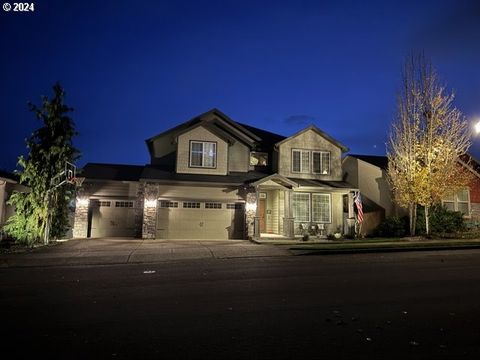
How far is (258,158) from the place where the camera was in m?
25.2

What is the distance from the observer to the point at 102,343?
469 centimetres

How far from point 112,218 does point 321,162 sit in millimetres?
13826

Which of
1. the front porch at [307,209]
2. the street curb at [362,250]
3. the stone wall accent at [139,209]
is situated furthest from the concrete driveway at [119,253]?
the front porch at [307,209]

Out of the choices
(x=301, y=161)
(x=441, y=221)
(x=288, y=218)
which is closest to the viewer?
(x=288, y=218)

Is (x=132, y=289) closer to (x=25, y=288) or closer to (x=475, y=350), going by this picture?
(x=25, y=288)

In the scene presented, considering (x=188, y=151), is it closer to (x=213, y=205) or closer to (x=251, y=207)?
(x=213, y=205)

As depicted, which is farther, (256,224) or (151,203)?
(256,224)

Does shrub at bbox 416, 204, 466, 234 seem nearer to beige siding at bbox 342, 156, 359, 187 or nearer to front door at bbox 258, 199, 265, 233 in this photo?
beige siding at bbox 342, 156, 359, 187

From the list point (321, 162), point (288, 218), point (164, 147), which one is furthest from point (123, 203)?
point (321, 162)

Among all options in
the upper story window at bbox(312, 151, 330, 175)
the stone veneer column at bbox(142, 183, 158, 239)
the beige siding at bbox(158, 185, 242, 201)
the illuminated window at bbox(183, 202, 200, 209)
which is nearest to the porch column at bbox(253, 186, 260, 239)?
the beige siding at bbox(158, 185, 242, 201)

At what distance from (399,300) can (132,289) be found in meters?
5.64

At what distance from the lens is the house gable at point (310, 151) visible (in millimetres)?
23812

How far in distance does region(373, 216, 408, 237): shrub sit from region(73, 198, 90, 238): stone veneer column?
700 inches

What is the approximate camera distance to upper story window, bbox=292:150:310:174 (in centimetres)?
2405
